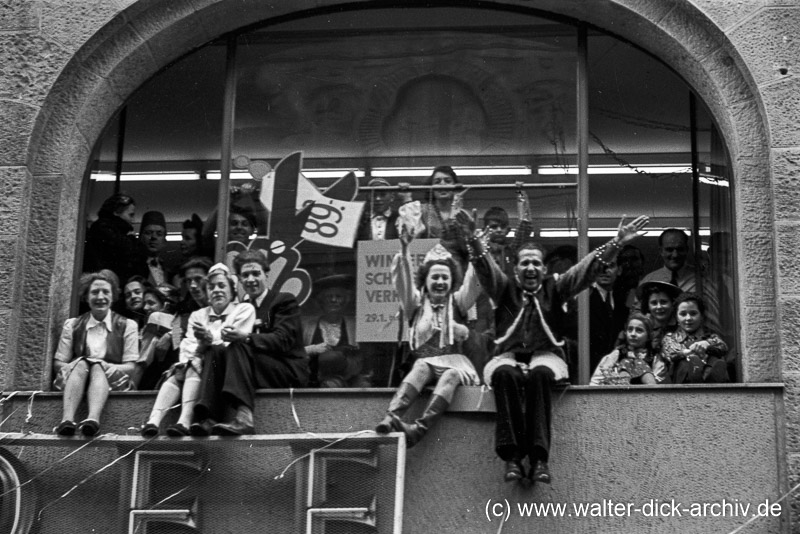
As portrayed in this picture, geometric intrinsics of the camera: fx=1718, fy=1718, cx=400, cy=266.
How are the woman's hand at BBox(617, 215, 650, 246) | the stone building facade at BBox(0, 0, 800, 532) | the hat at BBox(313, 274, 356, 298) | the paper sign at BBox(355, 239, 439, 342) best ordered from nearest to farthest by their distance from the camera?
the woman's hand at BBox(617, 215, 650, 246)
the stone building facade at BBox(0, 0, 800, 532)
the paper sign at BBox(355, 239, 439, 342)
the hat at BBox(313, 274, 356, 298)

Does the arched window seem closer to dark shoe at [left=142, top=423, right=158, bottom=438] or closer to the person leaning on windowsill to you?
the person leaning on windowsill

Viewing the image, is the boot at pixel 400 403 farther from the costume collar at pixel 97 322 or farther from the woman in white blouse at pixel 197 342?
the costume collar at pixel 97 322

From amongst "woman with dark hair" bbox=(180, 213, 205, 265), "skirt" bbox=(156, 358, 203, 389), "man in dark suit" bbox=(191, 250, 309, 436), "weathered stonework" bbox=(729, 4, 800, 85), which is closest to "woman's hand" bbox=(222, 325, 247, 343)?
"man in dark suit" bbox=(191, 250, 309, 436)

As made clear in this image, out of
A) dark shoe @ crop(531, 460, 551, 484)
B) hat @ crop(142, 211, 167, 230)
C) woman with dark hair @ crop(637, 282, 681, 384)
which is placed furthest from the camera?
hat @ crop(142, 211, 167, 230)

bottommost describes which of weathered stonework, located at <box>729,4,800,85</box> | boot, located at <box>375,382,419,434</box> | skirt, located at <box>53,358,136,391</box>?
boot, located at <box>375,382,419,434</box>

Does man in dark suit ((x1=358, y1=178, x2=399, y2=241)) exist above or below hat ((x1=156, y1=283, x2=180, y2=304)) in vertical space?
above

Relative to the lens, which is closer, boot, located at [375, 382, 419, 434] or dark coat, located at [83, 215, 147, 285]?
boot, located at [375, 382, 419, 434]

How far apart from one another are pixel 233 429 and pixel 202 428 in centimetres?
23

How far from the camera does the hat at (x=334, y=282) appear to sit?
1447 cm

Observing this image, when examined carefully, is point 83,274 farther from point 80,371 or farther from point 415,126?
point 415,126

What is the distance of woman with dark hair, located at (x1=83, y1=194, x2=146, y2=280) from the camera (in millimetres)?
14641

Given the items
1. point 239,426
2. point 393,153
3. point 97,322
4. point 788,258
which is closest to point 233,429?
point 239,426

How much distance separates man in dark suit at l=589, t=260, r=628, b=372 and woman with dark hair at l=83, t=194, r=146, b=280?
12.8 ft

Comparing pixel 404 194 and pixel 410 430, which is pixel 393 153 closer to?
pixel 404 194
